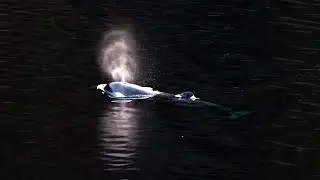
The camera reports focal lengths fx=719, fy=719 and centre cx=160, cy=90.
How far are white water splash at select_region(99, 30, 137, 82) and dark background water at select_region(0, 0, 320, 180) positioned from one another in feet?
3.28

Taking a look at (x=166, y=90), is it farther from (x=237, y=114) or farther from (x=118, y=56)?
(x=118, y=56)

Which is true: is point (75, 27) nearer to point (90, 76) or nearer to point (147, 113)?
point (90, 76)

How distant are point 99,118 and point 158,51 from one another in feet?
Answer: 61.3

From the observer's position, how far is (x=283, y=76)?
6103cm

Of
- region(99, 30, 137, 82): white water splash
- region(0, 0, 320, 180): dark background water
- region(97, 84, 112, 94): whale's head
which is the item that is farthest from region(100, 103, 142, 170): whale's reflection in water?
region(99, 30, 137, 82): white water splash

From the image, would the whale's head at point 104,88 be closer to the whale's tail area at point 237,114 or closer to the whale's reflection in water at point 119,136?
the whale's reflection in water at point 119,136

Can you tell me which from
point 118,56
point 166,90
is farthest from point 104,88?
point 118,56

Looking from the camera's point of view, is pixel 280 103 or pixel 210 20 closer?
pixel 280 103

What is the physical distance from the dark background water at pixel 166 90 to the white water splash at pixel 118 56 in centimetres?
100

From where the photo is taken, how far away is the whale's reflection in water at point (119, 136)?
148 feet

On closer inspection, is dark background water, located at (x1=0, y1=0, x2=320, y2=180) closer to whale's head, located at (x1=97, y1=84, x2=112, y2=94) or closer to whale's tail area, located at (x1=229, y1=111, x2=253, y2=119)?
whale's tail area, located at (x1=229, y1=111, x2=253, y2=119)

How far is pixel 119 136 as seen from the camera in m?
48.5

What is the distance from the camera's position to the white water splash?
206ft

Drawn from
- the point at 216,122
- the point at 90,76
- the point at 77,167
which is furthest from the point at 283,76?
the point at 77,167
